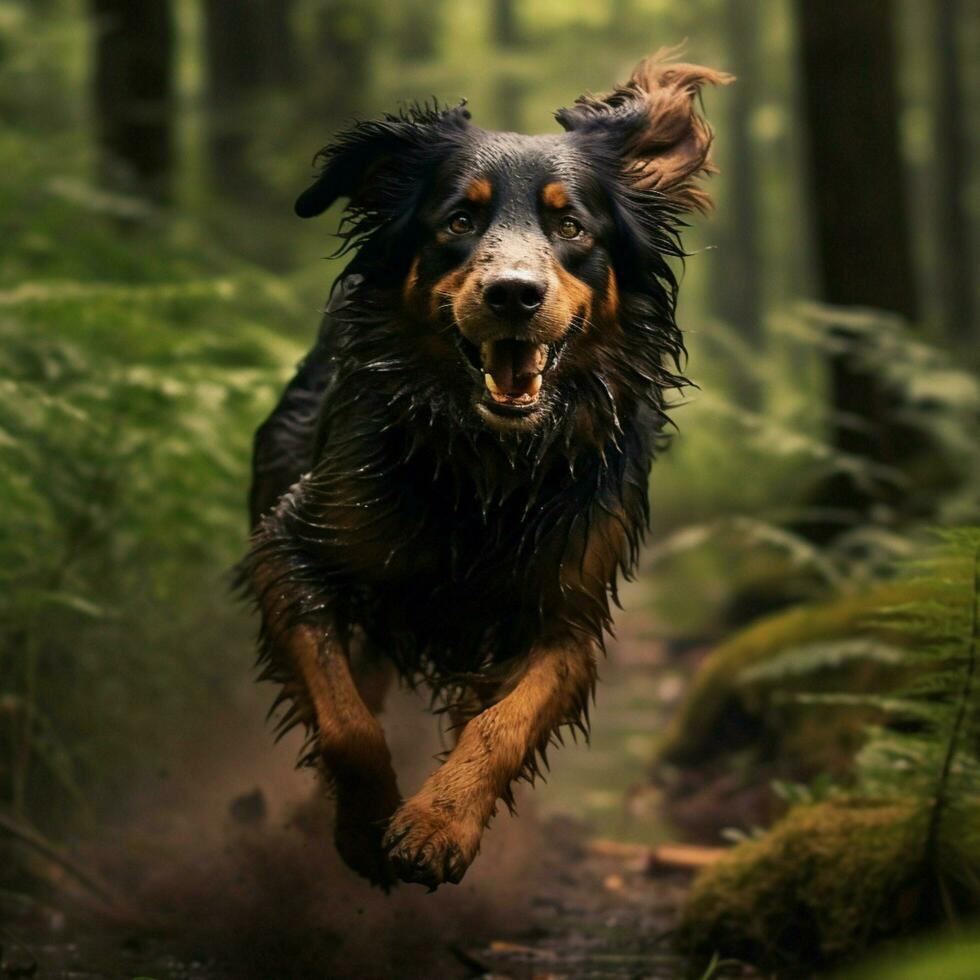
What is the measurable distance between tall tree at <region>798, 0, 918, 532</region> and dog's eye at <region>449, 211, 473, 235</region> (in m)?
6.16

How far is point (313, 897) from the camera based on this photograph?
5.00m

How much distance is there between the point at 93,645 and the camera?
628 centimetres

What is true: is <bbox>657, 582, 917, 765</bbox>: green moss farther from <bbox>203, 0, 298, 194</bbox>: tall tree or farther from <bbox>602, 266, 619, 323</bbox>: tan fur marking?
<bbox>203, 0, 298, 194</bbox>: tall tree

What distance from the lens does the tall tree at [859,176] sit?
9.62 metres

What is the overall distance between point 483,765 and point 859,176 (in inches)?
280

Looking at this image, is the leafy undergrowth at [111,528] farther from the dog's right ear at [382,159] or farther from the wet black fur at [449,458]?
the dog's right ear at [382,159]

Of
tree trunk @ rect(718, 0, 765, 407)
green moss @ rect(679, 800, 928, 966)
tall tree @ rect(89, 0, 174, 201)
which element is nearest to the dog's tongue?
green moss @ rect(679, 800, 928, 966)

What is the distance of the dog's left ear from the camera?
4312mm

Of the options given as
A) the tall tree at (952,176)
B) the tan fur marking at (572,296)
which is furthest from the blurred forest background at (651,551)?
the tall tree at (952,176)

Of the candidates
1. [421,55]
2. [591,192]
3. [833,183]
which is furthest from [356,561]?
[421,55]

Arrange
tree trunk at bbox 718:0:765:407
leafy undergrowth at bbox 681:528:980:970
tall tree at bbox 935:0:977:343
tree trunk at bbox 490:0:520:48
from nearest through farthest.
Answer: leafy undergrowth at bbox 681:528:980:970 → tall tree at bbox 935:0:977:343 → tree trunk at bbox 718:0:765:407 → tree trunk at bbox 490:0:520:48

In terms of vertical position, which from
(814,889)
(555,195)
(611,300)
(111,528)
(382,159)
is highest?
(382,159)

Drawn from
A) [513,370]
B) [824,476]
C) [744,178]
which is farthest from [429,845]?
[744,178]

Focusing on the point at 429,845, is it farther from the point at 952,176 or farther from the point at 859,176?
the point at 952,176
